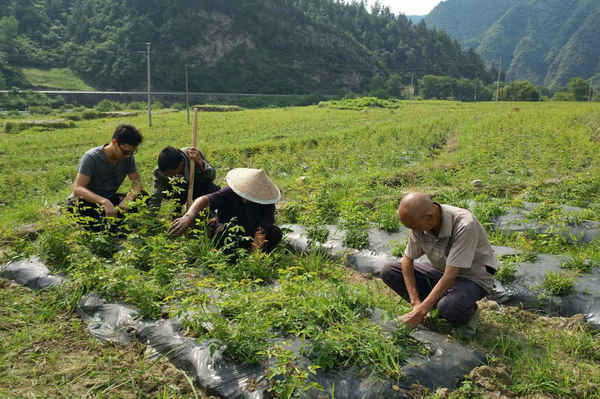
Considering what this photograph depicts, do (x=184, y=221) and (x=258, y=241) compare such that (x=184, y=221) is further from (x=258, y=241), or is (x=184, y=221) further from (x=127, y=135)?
(x=127, y=135)

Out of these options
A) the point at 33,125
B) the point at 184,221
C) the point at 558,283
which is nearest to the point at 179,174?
the point at 184,221

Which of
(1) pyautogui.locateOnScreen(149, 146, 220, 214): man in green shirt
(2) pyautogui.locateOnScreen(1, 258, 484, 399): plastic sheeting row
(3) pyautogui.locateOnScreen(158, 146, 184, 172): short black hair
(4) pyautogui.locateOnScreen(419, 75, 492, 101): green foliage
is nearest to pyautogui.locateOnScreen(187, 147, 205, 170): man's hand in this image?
(1) pyautogui.locateOnScreen(149, 146, 220, 214): man in green shirt

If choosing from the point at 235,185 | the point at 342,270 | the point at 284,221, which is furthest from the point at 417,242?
the point at 284,221

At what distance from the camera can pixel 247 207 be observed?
13.2ft

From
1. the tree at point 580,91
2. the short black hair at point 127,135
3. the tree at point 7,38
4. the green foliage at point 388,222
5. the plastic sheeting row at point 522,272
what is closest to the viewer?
the plastic sheeting row at point 522,272

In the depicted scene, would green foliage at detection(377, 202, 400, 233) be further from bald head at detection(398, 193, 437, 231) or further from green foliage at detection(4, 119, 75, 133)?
green foliage at detection(4, 119, 75, 133)

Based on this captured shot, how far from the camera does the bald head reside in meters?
2.70

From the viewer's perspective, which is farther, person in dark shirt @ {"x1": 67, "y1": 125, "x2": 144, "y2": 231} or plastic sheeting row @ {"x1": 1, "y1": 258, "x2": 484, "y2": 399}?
person in dark shirt @ {"x1": 67, "y1": 125, "x2": 144, "y2": 231}

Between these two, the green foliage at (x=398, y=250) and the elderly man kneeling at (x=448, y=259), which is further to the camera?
the green foliage at (x=398, y=250)

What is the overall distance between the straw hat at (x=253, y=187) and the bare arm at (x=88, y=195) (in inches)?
48.2

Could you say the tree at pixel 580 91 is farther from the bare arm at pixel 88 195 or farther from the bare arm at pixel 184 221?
the bare arm at pixel 88 195

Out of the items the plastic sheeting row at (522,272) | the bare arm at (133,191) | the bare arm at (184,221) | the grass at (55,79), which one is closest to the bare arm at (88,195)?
the bare arm at (133,191)

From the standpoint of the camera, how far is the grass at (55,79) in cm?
5534

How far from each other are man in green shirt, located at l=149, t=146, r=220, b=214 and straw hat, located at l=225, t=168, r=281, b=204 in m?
0.54
